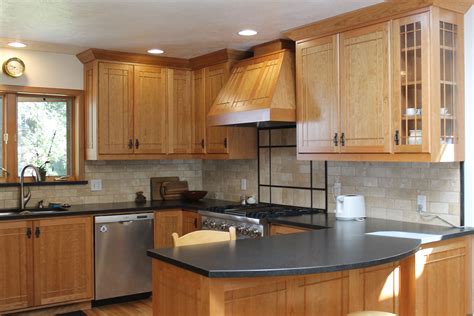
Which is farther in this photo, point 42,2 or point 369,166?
point 369,166

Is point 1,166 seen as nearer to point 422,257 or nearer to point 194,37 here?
point 194,37

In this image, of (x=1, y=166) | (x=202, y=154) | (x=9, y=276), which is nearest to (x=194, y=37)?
(x=202, y=154)

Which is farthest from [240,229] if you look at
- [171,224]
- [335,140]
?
[335,140]

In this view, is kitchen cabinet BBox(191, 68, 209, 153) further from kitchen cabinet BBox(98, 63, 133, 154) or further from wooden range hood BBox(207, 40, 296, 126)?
kitchen cabinet BBox(98, 63, 133, 154)

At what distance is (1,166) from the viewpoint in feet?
16.1

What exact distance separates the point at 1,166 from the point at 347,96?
10.8ft

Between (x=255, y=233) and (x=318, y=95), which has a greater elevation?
(x=318, y=95)

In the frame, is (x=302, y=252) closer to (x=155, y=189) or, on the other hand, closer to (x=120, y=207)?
(x=120, y=207)

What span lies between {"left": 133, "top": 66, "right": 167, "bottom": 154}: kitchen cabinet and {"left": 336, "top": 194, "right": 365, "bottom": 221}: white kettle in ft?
6.96

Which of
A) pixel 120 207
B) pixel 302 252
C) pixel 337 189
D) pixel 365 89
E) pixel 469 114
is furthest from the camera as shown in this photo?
pixel 120 207

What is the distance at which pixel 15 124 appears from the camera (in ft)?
16.3

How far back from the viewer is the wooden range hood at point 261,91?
419cm

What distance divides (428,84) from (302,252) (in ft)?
4.60

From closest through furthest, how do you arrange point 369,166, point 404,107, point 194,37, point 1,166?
1. point 404,107
2. point 369,166
3. point 194,37
4. point 1,166
